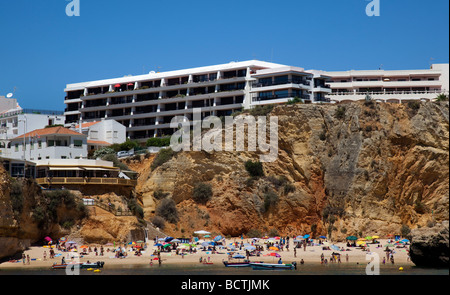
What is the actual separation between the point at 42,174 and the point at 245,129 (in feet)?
75.5

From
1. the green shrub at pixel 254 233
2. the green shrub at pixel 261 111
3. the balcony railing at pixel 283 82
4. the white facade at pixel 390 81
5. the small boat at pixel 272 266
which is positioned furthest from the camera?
the white facade at pixel 390 81

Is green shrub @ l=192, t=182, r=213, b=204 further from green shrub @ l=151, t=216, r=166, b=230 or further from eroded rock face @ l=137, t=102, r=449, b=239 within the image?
green shrub @ l=151, t=216, r=166, b=230

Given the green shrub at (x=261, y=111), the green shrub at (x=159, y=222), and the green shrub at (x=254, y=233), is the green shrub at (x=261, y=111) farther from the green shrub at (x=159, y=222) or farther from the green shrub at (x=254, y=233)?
the green shrub at (x=159, y=222)

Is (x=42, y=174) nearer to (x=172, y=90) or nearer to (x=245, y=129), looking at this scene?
(x=245, y=129)

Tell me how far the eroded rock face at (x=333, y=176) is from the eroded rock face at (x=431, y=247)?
584 inches

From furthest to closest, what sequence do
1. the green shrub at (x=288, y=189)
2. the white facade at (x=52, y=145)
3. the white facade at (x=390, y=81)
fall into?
the white facade at (x=390, y=81) < the white facade at (x=52, y=145) < the green shrub at (x=288, y=189)

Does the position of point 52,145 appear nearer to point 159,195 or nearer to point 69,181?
point 159,195

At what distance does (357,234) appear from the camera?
256 ft

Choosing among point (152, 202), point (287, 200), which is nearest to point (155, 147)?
point (152, 202)

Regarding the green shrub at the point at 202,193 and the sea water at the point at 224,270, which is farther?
the green shrub at the point at 202,193

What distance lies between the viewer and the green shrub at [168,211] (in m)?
81.9

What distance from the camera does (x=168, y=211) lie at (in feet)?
270

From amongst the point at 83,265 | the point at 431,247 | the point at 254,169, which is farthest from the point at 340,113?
the point at 83,265

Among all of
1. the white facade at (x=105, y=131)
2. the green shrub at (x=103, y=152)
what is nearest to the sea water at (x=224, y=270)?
the green shrub at (x=103, y=152)
